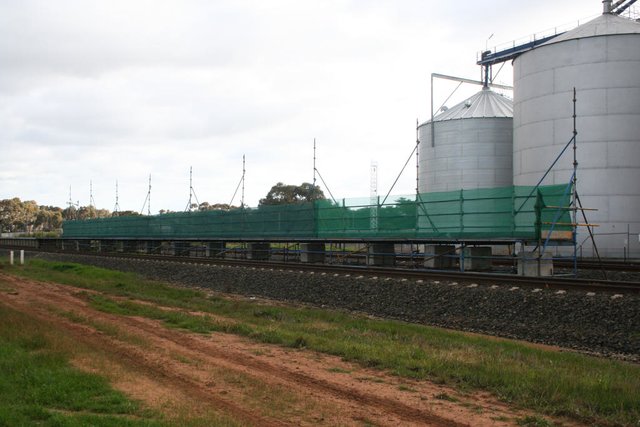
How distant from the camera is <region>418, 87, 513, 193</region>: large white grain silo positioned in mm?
42781

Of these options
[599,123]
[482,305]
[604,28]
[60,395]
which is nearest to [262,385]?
[60,395]

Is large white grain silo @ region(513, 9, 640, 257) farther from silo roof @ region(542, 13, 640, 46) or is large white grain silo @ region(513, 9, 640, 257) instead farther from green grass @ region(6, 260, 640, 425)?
green grass @ region(6, 260, 640, 425)

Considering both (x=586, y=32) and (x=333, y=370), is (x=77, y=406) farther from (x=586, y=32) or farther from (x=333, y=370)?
(x=586, y=32)

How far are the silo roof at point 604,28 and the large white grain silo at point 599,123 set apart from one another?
0.18 ft

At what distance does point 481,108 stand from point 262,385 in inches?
1615

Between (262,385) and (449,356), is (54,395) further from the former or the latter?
(449,356)

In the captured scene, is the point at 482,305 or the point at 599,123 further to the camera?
the point at 599,123

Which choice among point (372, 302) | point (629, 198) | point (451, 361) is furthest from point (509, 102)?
point (451, 361)

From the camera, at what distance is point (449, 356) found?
32.4 ft

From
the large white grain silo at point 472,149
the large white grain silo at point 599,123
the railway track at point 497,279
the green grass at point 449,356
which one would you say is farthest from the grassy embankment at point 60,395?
the large white grain silo at point 472,149

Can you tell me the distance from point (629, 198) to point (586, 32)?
1091 centimetres

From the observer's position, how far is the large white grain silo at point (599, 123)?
32.4 metres

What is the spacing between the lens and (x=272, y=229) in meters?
35.8

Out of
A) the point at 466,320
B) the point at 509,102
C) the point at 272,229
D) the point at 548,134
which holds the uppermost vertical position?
the point at 509,102
